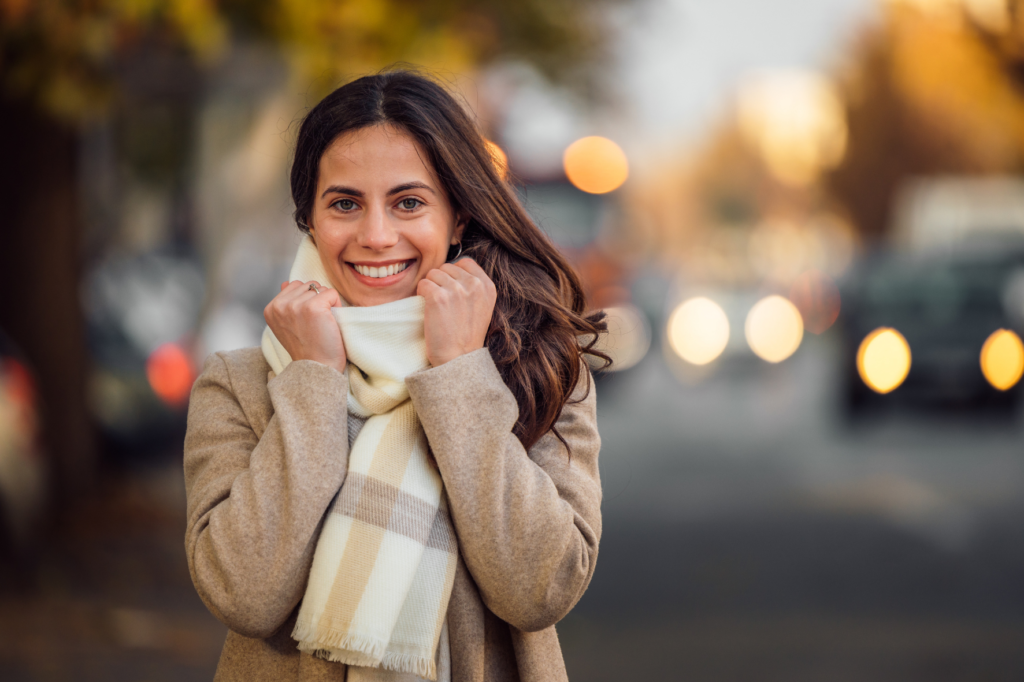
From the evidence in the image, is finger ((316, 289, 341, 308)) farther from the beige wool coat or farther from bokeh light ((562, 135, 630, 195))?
bokeh light ((562, 135, 630, 195))

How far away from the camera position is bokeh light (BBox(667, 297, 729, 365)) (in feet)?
66.6

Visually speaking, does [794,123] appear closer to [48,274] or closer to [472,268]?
[48,274]

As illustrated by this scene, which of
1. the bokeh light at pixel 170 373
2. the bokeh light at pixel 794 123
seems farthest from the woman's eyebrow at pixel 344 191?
the bokeh light at pixel 794 123

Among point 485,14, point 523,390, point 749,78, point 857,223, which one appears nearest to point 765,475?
point 485,14

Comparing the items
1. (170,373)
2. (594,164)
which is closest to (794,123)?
(594,164)

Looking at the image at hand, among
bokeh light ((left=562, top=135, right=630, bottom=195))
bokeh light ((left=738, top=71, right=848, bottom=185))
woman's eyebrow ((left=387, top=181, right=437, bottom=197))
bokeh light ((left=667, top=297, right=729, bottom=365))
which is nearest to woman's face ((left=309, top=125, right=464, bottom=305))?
woman's eyebrow ((left=387, top=181, right=437, bottom=197))

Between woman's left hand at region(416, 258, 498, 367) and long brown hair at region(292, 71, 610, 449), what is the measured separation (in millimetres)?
73

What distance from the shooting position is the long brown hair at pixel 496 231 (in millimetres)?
2049

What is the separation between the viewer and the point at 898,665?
5328mm

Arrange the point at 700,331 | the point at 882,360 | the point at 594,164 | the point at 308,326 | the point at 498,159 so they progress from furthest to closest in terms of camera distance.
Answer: the point at 700,331, the point at 594,164, the point at 882,360, the point at 498,159, the point at 308,326

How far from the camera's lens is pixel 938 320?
12.8 meters

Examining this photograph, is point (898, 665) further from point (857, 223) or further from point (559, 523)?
point (857, 223)

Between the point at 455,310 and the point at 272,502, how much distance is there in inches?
18.1

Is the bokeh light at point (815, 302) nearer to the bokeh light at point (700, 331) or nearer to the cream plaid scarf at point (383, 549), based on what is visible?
the bokeh light at point (700, 331)
